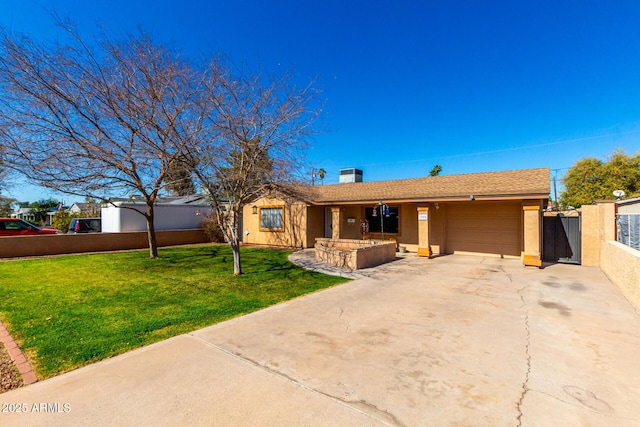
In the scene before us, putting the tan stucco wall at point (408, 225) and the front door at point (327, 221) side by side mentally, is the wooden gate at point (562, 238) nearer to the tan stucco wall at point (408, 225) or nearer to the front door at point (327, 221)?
the tan stucco wall at point (408, 225)

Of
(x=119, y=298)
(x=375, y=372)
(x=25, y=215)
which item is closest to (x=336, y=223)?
(x=119, y=298)

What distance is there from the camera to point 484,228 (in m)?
13.4

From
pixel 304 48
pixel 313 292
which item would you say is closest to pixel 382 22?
pixel 304 48

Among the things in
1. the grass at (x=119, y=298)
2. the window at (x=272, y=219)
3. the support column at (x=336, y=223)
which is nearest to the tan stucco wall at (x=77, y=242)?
the grass at (x=119, y=298)

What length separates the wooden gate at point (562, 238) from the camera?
11.4m

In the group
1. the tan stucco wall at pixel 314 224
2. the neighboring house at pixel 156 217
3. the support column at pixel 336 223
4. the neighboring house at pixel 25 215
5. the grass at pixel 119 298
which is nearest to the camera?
the grass at pixel 119 298

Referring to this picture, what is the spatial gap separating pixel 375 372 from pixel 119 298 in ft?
19.7

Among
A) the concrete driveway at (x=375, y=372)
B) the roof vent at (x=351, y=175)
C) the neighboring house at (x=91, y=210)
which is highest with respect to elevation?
the roof vent at (x=351, y=175)

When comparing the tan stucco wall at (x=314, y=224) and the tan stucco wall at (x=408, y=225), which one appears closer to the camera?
the tan stucco wall at (x=408, y=225)

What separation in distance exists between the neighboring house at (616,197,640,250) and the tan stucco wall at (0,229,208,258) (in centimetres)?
1896

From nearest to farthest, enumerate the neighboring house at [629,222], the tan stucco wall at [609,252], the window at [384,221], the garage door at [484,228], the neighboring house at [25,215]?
the tan stucco wall at [609,252] < the neighboring house at [629,222] < the garage door at [484,228] < the window at [384,221] < the neighboring house at [25,215]

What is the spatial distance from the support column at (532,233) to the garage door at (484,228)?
1.96 meters

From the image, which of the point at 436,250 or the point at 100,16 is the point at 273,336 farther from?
the point at 436,250

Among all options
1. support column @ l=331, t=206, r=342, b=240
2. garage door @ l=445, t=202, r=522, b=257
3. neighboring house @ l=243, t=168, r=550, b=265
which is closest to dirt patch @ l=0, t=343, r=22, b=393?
neighboring house @ l=243, t=168, r=550, b=265
